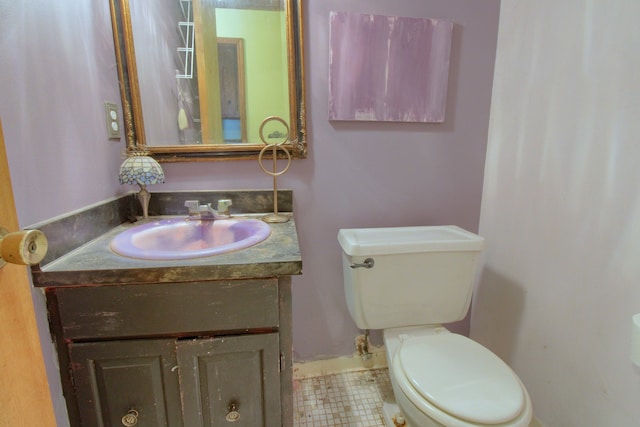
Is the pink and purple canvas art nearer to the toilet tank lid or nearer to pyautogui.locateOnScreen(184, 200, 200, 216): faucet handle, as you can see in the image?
the toilet tank lid

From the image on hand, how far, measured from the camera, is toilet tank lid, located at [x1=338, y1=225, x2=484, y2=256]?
3.65 feet

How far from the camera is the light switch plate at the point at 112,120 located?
105 cm

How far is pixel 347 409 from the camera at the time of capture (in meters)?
1.32

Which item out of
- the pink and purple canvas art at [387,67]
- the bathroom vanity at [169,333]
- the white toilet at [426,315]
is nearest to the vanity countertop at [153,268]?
the bathroom vanity at [169,333]

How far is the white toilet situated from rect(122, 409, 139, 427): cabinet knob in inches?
27.0

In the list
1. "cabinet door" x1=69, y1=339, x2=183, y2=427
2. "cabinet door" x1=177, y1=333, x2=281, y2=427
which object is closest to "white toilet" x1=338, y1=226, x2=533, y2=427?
"cabinet door" x1=177, y1=333, x2=281, y2=427

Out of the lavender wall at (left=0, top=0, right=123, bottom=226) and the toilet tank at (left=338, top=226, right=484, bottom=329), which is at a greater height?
the lavender wall at (left=0, top=0, right=123, bottom=226)

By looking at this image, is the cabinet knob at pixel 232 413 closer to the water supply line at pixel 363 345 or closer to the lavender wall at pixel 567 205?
the water supply line at pixel 363 345

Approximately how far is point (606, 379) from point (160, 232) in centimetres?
137

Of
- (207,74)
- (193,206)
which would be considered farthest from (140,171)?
(207,74)

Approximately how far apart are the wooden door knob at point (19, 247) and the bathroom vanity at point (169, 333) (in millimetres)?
308

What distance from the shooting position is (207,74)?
1.16m

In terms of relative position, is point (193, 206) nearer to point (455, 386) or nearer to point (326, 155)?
point (326, 155)

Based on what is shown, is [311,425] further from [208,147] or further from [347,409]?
[208,147]
